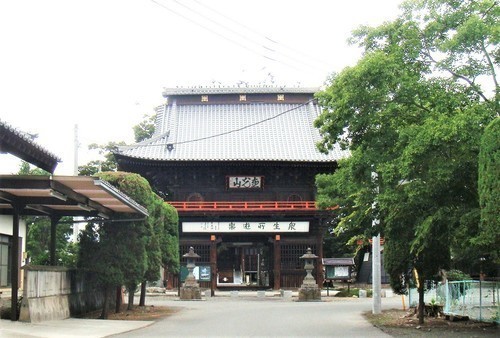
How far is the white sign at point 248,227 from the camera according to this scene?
4275cm

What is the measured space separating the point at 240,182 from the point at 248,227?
319 centimetres

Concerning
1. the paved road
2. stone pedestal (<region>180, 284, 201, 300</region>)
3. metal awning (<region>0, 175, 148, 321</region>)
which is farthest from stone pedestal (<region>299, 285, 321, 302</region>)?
metal awning (<region>0, 175, 148, 321</region>)

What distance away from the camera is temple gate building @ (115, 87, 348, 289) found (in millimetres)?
42750

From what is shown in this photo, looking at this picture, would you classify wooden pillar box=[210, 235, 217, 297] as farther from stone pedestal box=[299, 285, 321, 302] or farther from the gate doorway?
stone pedestal box=[299, 285, 321, 302]

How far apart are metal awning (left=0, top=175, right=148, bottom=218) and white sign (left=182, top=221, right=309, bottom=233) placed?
20868mm

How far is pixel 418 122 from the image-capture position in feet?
56.7

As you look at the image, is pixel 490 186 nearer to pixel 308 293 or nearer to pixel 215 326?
pixel 215 326

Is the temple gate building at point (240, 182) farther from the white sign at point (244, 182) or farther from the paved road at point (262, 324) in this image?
the paved road at point (262, 324)

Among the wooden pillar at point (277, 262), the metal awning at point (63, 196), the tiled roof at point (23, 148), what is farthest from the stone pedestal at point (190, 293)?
the tiled roof at point (23, 148)

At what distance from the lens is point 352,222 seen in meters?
19.6

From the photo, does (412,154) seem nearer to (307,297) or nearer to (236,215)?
(307,297)

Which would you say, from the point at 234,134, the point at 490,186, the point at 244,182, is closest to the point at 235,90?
the point at 234,134

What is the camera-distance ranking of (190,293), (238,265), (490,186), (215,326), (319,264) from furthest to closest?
1. (238,265)
2. (319,264)
3. (190,293)
4. (215,326)
5. (490,186)

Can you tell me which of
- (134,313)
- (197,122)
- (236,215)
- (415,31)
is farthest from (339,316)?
(197,122)
